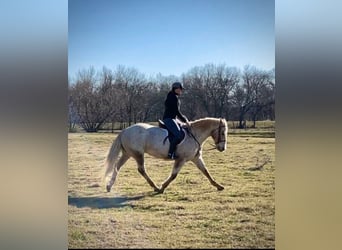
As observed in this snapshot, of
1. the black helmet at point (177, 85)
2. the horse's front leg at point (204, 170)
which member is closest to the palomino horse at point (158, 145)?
the horse's front leg at point (204, 170)

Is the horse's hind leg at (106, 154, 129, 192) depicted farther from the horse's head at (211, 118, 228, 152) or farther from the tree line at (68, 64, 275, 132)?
the horse's head at (211, 118, 228, 152)

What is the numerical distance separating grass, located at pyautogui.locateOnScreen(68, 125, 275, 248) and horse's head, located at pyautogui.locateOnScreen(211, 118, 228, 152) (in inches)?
1.3

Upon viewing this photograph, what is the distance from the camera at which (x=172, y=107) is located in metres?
2.52

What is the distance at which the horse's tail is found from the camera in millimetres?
2523

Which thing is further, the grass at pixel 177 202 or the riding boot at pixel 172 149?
the riding boot at pixel 172 149

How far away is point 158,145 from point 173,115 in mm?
207

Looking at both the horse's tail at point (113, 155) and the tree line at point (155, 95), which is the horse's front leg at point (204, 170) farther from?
the horse's tail at point (113, 155)

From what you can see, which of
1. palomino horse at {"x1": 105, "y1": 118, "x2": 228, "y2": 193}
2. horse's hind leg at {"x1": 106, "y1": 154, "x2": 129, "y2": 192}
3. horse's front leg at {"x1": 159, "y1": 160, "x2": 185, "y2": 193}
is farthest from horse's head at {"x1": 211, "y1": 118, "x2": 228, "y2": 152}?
horse's hind leg at {"x1": 106, "y1": 154, "x2": 129, "y2": 192}

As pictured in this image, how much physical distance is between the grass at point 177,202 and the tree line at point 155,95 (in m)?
0.13

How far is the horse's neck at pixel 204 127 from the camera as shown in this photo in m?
2.53

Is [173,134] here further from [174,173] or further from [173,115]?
[174,173]
